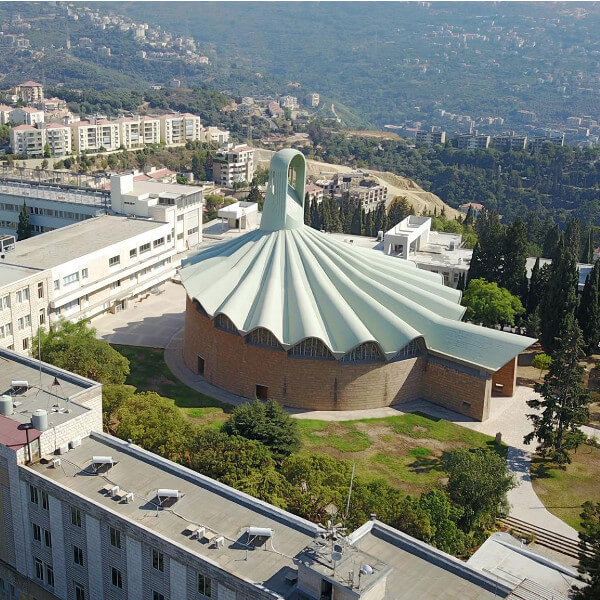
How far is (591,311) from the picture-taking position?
197 feet

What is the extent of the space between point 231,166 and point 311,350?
110 meters

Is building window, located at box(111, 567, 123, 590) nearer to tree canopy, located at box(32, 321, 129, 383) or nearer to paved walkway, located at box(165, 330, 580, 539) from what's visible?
tree canopy, located at box(32, 321, 129, 383)

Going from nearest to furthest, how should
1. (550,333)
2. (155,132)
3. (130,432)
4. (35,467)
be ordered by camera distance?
1. (35,467)
2. (130,432)
3. (550,333)
4. (155,132)

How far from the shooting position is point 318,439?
46.9m

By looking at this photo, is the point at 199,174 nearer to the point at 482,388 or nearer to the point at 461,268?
the point at 461,268

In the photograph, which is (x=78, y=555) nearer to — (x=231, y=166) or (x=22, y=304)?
(x=22, y=304)

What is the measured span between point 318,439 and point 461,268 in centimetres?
3407

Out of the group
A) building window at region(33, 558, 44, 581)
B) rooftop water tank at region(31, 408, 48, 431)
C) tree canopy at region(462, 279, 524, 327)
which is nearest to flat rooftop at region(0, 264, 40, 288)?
rooftop water tank at region(31, 408, 48, 431)

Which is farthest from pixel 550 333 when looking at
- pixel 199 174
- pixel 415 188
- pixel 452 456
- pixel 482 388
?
pixel 415 188

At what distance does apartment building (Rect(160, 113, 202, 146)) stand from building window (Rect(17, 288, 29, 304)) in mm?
127559

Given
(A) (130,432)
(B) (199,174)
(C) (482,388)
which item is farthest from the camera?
(B) (199,174)

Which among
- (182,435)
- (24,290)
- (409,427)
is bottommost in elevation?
(409,427)

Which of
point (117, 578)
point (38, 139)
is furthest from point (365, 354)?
point (38, 139)

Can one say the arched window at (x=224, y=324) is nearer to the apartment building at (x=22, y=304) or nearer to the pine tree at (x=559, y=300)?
the apartment building at (x=22, y=304)
